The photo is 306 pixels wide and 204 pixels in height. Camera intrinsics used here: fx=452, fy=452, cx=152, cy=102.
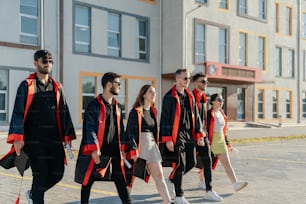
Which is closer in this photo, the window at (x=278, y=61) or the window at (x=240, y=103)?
the window at (x=240, y=103)

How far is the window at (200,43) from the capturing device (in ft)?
89.6

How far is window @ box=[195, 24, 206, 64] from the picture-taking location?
27.3 metres

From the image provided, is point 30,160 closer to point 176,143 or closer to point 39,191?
point 39,191

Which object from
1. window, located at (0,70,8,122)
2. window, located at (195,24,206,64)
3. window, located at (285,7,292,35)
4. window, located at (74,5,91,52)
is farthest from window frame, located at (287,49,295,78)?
window, located at (0,70,8,122)

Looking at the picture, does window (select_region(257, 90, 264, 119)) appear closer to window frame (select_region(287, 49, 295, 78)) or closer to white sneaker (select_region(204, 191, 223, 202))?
window frame (select_region(287, 49, 295, 78))

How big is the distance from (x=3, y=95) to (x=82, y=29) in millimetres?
5550

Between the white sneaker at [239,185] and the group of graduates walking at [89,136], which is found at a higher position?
the group of graduates walking at [89,136]

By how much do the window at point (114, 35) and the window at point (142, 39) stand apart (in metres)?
1.41

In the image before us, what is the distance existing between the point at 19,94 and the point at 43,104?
273 mm

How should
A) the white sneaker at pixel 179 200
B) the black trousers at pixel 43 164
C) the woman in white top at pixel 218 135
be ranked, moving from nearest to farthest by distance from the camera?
1. the black trousers at pixel 43 164
2. the white sneaker at pixel 179 200
3. the woman in white top at pixel 218 135

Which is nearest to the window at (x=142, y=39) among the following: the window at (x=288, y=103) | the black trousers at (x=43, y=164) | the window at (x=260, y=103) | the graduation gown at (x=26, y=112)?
the window at (x=260, y=103)

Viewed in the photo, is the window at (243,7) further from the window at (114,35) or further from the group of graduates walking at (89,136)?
the group of graduates walking at (89,136)

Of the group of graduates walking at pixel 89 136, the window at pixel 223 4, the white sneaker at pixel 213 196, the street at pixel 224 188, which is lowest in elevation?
the street at pixel 224 188

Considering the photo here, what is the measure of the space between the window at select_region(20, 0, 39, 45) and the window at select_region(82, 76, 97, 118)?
10.8 feet
